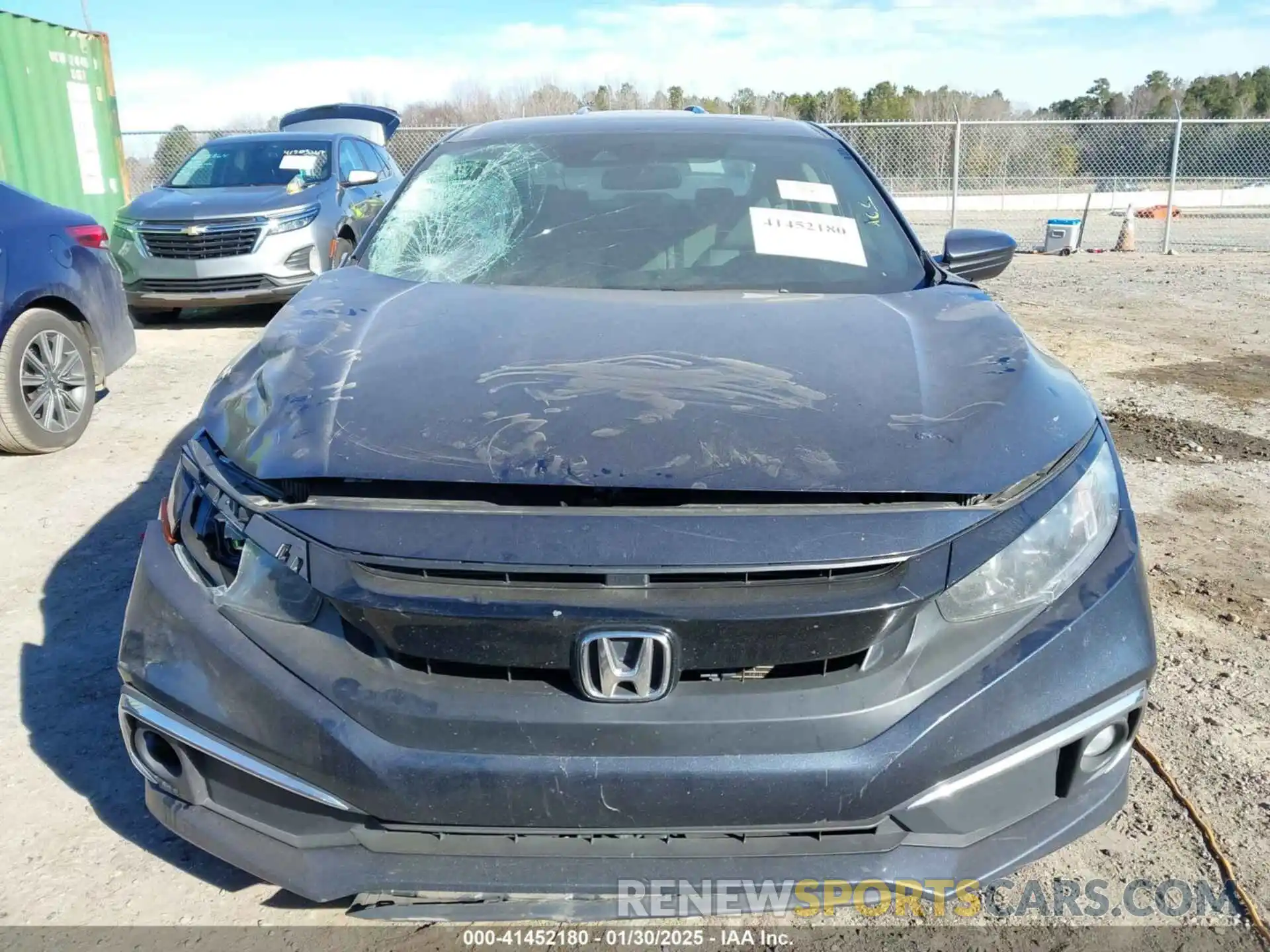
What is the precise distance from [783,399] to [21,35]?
37.6 ft

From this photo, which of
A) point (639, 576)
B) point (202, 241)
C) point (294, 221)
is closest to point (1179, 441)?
point (639, 576)

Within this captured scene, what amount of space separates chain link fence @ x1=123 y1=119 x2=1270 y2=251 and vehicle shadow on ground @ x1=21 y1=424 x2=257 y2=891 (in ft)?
46.0

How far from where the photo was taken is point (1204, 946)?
6.91 ft

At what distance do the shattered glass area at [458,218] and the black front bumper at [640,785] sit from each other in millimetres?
1500

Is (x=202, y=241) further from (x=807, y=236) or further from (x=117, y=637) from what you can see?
(x=807, y=236)

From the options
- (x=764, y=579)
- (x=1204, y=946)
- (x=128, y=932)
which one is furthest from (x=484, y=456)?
(x=1204, y=946)

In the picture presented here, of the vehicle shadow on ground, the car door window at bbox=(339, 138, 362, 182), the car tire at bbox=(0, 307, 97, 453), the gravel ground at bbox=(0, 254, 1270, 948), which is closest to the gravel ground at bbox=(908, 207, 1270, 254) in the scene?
the car door window at bbox=(339, 138, 362, 182)

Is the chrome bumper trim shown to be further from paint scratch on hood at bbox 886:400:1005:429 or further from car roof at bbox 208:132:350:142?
car roof at bbox 208:132:350:142

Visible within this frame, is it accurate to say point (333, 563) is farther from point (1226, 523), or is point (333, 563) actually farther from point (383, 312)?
point (1226, 523)

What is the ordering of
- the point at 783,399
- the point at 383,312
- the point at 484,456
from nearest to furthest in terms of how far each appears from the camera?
the point at 484,456
the point at 783,399
the point at 383,312

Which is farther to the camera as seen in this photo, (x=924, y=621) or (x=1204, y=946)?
(x=1204, y=946)

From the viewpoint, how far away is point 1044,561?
6.15ft

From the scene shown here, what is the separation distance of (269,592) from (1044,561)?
4.49ft

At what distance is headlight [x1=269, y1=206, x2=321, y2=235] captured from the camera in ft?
28.6
